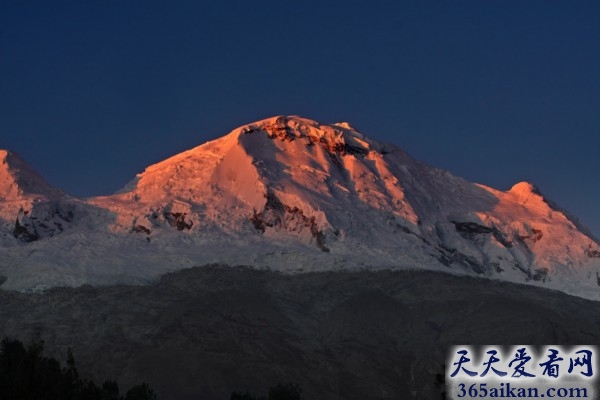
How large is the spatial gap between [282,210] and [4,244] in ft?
142

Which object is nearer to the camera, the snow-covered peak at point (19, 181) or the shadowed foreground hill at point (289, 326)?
the shadowed foreground hill at point (289, 326)

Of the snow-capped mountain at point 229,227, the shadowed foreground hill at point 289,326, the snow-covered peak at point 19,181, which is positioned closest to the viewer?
the shadowed foreground hill at point 289,326

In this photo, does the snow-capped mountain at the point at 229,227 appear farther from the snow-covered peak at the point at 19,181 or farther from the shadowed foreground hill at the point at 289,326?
the shadowed foreground hill at the point at 289,326

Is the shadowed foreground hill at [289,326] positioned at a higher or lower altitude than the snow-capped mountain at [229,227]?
lower

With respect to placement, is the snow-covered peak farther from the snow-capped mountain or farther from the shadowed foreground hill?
the shadowed foreground hill

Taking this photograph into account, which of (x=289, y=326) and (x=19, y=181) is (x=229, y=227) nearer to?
(x=19, y=181)

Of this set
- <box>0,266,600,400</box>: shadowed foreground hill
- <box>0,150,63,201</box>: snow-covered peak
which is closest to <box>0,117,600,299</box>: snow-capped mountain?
<box>0,150,63,201</box>: snow-covered peak

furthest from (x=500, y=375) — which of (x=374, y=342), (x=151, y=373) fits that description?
(x=374, y=342)

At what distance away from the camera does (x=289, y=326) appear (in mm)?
145500

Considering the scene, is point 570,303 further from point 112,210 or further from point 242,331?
point 112,210

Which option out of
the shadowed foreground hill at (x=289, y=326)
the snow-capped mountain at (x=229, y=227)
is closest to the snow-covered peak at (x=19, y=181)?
the snow-capped mountain at (x=229, y=227)

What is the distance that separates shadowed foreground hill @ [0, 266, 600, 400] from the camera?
126062 mm

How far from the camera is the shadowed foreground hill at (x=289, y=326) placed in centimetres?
12606

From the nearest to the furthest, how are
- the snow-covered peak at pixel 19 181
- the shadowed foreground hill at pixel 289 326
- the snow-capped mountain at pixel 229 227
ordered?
the shadowed foreground hill at pixel 289 326 < the snow-capped mountain at pixel 229 227 < the snow-covered peak at pixel 19 181
